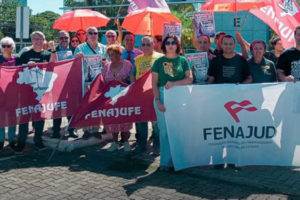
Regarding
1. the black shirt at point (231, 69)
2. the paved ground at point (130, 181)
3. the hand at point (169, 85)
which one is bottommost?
the paved ground at point (130, 181)

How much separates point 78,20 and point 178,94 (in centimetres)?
492

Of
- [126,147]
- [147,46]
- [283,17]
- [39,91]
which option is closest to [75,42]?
[39,91]

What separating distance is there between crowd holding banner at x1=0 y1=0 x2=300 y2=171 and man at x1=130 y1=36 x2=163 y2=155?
0.02 m

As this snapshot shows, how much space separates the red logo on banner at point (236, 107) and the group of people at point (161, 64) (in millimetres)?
334

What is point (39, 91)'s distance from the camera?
6.87m

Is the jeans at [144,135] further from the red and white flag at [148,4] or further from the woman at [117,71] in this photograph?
the red and white flag at [148,4]

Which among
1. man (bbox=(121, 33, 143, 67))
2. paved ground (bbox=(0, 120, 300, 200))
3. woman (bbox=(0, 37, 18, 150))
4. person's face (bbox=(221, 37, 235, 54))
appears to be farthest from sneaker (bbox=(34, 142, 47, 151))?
person's face (bbox=(221, 37, 235, 54))

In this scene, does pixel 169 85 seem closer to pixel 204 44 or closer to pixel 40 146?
pixel 204 44

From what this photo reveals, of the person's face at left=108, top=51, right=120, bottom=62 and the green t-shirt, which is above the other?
the person's face at left=108, top=51, right=120, bottom=62

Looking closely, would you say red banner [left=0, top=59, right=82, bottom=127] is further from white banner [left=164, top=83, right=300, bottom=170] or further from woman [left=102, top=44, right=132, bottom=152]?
white banner [left=164, top=83, right=300, bottom=170]

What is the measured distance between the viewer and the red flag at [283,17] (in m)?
6.75

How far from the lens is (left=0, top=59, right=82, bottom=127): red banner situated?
21.8 ft

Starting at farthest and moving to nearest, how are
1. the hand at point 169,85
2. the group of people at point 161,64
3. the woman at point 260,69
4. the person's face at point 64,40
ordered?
the person's face at point 64,40, the woman at point 260,69, the group of people at point 161,64, the hand at point 169,85

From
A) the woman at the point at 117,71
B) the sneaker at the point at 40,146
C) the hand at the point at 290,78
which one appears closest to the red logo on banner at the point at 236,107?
the hand at the point at 290,78
